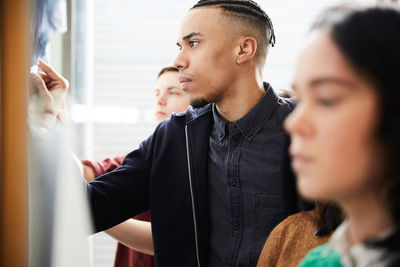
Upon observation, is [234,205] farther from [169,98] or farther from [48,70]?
[169,98]

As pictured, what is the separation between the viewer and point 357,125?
0.51 metres

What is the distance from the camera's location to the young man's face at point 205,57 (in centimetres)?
129

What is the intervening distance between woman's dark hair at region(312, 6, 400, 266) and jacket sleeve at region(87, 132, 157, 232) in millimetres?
918

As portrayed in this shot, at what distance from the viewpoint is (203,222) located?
4.10 feet

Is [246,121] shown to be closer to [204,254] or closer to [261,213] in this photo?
[261,213]

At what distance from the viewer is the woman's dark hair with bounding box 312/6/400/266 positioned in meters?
0.50

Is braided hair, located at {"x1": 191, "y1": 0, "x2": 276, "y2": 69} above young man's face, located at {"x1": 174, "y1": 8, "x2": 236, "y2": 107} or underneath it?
above

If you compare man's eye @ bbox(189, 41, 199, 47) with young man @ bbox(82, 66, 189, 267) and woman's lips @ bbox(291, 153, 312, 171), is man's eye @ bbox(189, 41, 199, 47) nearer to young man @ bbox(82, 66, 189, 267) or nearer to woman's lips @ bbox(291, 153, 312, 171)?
young man @ bbox(82, 66, 189, 267)

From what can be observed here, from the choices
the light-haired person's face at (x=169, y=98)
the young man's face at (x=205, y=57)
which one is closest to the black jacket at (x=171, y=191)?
the young man's face at (x=205, y=57)

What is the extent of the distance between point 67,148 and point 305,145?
779 millimetres

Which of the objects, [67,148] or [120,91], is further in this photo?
[120,91]

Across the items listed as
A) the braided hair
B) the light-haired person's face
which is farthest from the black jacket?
the light-haired person's face

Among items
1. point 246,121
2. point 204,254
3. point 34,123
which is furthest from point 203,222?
point 34,123

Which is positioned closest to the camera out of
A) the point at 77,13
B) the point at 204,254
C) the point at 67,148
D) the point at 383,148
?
the point at 383,148
